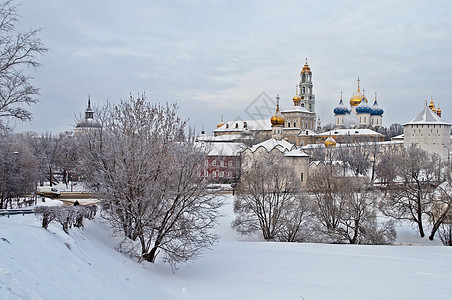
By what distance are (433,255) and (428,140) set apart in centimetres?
4316

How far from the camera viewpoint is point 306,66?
94.1m

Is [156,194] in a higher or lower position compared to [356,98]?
lower

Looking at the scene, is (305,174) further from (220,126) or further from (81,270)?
(220,126)

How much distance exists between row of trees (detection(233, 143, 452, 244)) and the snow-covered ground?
5244 millimetres

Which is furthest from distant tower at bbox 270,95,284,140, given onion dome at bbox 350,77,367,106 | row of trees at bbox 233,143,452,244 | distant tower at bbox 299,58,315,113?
onion dome at bbox 350,77,367,106

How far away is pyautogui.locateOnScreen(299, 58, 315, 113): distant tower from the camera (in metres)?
93.3

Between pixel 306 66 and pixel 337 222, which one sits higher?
pixel 306 66

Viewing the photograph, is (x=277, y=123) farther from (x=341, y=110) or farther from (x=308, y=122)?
(x=341, y=110)

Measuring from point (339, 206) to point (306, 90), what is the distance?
70.8m

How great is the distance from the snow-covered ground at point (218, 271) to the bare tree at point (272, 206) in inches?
210

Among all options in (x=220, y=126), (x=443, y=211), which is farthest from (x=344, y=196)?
(x=220, y=126)

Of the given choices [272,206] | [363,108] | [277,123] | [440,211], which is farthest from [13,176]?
[363,108]

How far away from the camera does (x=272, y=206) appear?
86.3ft

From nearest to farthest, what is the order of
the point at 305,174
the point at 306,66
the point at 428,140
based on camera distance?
the point at 305,174
the point at 428,140
the point at 306,66
